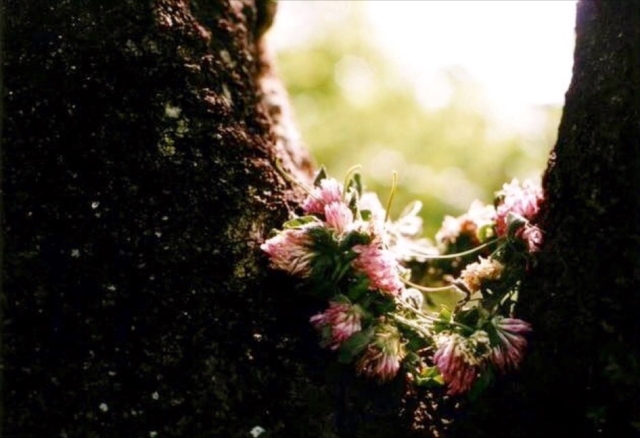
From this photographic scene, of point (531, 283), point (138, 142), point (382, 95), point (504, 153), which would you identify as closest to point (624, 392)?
point (531, 283)

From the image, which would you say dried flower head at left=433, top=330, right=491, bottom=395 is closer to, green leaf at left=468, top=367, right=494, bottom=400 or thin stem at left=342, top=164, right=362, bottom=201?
green leaf at left=468, top=367, right=494, bottom=400

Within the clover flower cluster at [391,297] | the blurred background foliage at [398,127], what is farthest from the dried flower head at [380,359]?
the blurred background foliage at [398,127]

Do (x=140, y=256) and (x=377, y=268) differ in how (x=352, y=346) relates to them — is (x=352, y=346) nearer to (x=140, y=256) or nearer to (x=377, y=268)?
(x=377, y=268)

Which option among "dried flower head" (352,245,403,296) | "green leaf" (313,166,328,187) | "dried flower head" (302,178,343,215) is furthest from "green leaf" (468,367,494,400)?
"green leaf" (313,166,328,187)

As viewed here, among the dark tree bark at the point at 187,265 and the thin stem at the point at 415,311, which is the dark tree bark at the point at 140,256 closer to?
the dark tree bark at the point at 187,265

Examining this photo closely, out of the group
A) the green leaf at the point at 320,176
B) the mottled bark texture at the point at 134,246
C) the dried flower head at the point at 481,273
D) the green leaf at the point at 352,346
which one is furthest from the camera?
the green leaf at the point at 320,176

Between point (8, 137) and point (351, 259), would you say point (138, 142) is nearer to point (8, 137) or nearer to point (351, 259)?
point (8, 137)
